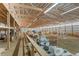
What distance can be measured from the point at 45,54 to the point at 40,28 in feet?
1.10

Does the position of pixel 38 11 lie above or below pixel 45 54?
above

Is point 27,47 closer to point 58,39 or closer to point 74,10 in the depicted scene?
point 58,39

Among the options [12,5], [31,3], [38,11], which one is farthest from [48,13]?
[12,5]

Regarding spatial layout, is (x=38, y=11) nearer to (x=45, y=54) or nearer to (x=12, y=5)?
(x=12, y=5)

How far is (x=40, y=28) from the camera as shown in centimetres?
204

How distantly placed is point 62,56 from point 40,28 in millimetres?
450

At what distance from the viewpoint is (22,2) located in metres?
2.01

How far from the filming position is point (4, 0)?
2.00m

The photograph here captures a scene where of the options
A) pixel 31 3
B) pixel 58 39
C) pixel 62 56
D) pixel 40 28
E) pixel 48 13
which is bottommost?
pixel 62 56

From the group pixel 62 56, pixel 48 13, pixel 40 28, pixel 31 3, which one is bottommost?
pixel 62 56

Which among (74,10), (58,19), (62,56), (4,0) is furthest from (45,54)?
(4,0)

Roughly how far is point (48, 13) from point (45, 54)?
51cm

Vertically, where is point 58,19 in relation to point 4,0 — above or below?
below

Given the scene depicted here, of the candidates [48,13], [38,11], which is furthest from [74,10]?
[38,11]
